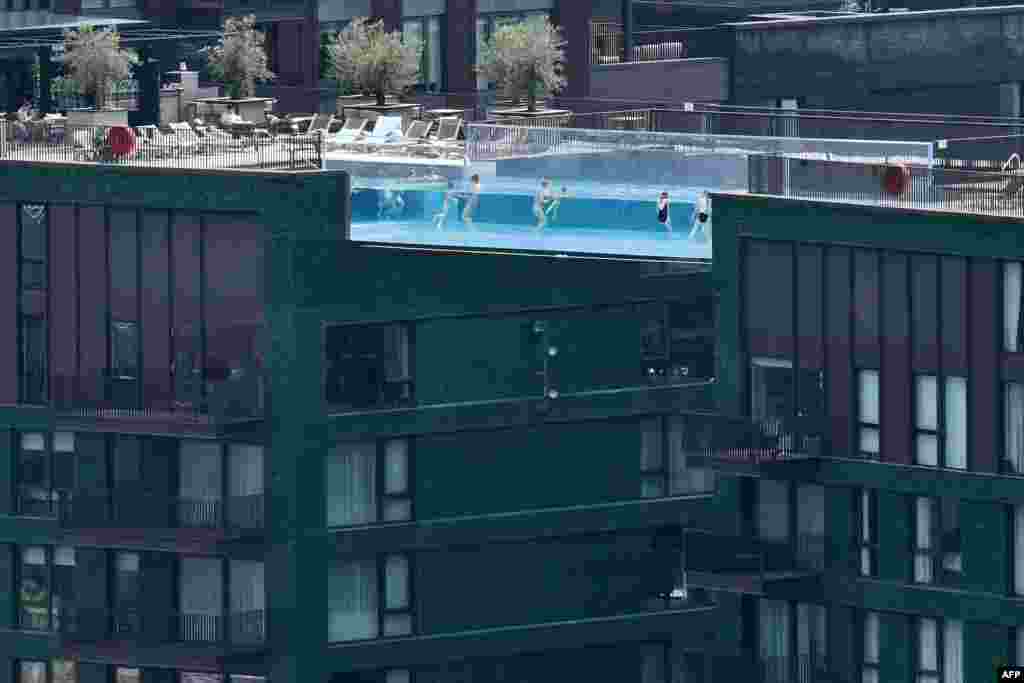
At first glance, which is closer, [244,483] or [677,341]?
[244,483]

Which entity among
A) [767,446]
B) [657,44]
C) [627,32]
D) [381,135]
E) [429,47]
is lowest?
[767,446]

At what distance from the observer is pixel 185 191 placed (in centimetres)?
9319

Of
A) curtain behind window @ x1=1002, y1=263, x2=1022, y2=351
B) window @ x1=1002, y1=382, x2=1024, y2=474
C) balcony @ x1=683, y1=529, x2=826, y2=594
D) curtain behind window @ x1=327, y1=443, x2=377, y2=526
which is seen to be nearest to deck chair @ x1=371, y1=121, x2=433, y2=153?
curtain behind window @ x1=327, y1=443, x2=377, y2=526

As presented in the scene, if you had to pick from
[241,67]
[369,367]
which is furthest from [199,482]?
[241,67]

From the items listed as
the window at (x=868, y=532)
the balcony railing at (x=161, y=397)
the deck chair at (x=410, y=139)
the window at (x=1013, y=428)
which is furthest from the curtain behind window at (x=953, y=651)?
the deck chair at (x=410, y=139)

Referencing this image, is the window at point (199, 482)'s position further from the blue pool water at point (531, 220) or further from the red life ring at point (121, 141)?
the red life ring at point (121, 141)

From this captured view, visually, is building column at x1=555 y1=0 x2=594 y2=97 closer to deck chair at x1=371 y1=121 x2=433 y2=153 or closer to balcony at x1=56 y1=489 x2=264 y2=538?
deck chair at x1=371 y1=121 x2=433 y2=153

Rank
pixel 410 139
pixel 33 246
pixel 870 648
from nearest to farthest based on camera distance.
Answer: pixel 870 648 → pixel 33 246 → pixel 410 139

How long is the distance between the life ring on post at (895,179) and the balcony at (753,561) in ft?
24.3

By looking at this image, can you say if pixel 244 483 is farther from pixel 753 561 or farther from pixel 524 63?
pixel 524 63

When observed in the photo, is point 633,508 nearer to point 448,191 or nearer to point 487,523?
point 487,523

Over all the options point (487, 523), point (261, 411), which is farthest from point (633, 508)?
point (261, 411)

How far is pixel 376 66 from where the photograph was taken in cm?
10394

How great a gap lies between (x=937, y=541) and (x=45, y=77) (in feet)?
96.7
